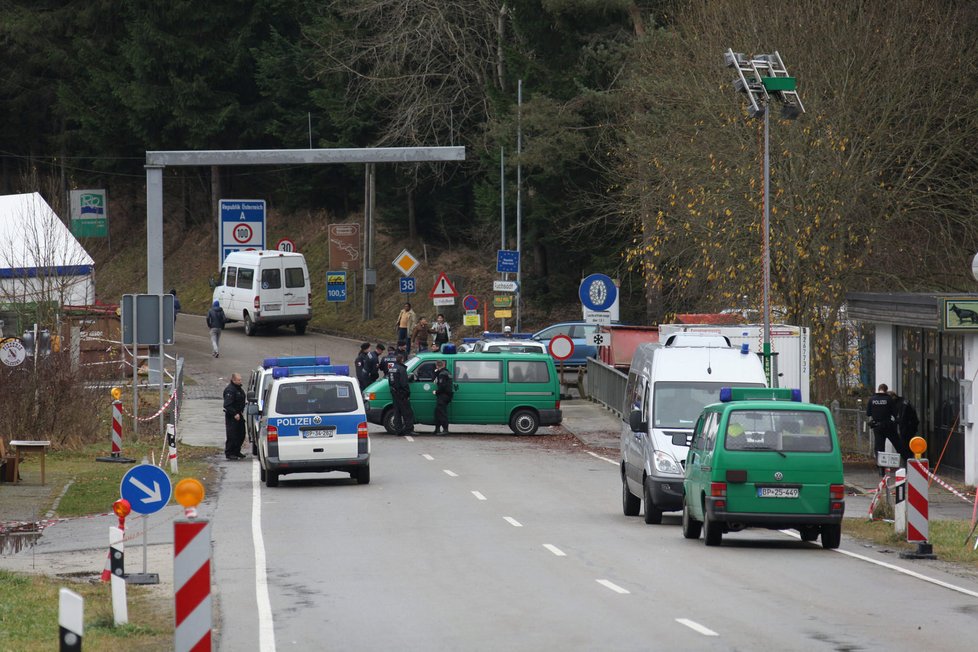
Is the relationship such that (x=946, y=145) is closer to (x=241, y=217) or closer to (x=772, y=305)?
(x=772, y=305)

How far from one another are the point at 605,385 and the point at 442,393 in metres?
7.38

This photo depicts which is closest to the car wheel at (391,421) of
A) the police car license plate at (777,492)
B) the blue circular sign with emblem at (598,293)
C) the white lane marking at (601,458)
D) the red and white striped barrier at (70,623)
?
the white lane marking at (601,458)

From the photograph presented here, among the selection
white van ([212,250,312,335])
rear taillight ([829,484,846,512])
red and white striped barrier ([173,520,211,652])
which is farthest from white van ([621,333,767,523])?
white van ([212,250,312,335])

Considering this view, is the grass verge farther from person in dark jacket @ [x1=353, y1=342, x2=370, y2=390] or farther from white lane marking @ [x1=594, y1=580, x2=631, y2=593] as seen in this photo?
person in dark jacket @ [x1=353, y1=342, x2=370, y2=390]

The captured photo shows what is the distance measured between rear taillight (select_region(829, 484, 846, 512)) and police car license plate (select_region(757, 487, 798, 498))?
407 mm

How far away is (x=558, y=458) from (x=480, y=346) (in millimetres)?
9067

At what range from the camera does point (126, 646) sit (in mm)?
11531

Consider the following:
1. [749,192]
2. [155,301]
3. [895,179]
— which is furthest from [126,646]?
[895,179]

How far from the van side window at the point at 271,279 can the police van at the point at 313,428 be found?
30526 millimetres

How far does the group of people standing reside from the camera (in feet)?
92.0

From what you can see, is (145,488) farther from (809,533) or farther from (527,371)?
(527,371)

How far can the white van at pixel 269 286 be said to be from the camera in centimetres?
5559

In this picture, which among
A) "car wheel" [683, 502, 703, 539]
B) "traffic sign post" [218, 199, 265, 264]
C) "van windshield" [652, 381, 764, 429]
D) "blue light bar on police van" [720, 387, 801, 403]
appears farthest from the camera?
"traffic sign post" [218, 199, 265, 264]

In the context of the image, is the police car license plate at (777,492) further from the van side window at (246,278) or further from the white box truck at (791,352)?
the van side window at (246,278)
